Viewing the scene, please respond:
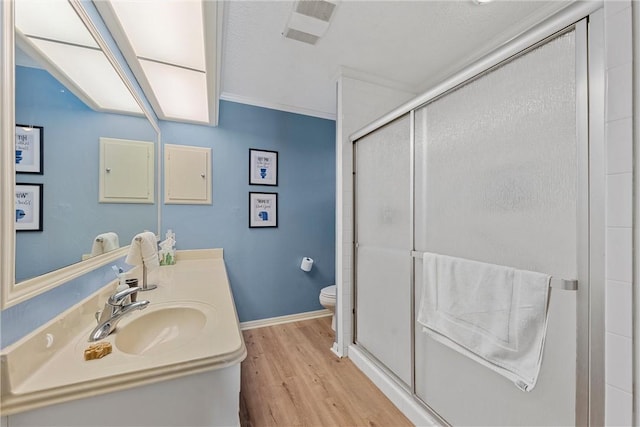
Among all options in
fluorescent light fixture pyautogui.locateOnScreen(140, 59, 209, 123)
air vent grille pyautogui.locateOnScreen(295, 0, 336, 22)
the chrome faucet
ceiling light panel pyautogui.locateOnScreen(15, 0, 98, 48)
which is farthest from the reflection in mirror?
air vent grille pyautogui.locateOnScreen(295, 0, 336, 22)

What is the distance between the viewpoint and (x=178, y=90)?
177 centimetres

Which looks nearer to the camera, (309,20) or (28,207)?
(28,207)

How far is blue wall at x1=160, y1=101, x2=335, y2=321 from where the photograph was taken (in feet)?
7.80

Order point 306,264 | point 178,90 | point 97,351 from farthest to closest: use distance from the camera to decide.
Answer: point 306,264
point 178,90
point 97,351

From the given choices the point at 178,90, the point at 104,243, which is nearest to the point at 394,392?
the point at 104,243

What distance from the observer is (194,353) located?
2.39ft

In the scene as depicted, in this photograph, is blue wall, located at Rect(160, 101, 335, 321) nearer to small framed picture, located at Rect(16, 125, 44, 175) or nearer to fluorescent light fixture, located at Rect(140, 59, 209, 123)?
fluorescent light fixture, located at Rect(140, 59, 209, 123)

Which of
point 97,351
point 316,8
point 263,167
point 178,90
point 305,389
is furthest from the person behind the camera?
point 263,167

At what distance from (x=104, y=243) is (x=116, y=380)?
31.6 inches

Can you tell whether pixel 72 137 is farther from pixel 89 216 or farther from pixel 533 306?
pixel 533 306

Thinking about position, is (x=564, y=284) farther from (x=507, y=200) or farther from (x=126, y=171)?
(x=126, y=171)

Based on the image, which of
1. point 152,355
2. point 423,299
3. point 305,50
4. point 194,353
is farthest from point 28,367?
point 305,50

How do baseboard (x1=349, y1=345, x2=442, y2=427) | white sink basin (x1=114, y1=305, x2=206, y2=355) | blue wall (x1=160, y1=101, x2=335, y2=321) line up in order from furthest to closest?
blue wall (x1=160, y1=101, x2=335, y2=321)
baseboard (x1=349, y1=345, x2=442, y2=427)
white sink basin (x1=114, y1=305, x2=206, y2=355)

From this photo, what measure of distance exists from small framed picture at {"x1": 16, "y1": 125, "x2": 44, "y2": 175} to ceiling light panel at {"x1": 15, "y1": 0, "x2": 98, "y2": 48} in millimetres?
271
